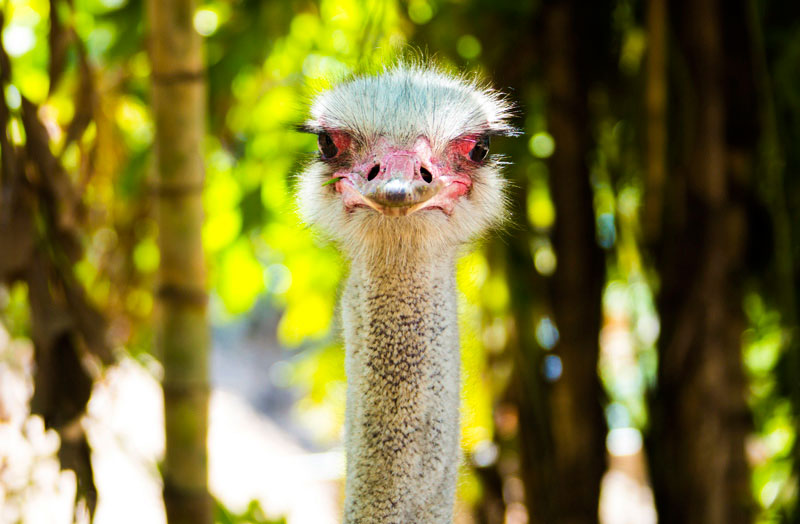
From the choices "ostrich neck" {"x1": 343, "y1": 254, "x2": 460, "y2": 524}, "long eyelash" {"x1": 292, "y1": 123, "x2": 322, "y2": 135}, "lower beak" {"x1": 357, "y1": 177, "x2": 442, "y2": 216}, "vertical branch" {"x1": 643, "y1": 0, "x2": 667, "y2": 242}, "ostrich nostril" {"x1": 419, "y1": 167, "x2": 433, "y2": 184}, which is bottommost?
"ostrich neck" {"x1": 343, "y1": 254, "x2": 460, "y2": 524}

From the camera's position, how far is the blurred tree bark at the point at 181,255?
1216mm

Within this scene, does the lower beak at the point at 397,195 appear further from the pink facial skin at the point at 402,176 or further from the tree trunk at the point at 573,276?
the tree trunk at the point at 573,276

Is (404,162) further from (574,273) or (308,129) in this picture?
(574,273)

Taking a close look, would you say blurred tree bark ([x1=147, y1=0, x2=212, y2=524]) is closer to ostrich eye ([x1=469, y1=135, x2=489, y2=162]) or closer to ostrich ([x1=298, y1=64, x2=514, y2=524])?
ostrich ([x1=298, y1=64, x2=514, y2=524])

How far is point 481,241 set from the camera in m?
1.29

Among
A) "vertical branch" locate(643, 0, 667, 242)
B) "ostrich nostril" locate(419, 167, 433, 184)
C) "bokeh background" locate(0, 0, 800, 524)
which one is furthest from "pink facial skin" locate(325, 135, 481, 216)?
"vertical branch" locate(643, 0, 667, 242)

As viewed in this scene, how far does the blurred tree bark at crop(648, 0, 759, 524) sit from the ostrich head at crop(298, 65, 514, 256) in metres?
0.85

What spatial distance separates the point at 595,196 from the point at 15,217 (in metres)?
1.45

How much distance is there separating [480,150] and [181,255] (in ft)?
1.47

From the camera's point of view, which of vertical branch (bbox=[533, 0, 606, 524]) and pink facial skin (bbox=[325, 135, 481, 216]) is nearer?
pink facial skin (bbox=[325, 135, 481, 216])

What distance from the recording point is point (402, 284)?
1098 millimetres

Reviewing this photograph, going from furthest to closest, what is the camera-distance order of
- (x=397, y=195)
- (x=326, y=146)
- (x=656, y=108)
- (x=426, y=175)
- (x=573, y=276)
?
(x=573, y=276)
(x=656, y=108)
(x=326, y=146)
(x=426, y=175)
(x=397, y=195)

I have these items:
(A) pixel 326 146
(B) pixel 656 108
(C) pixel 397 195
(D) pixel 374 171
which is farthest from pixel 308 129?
(B) pixel 656 108

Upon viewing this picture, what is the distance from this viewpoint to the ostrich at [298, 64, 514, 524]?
1050 mm
